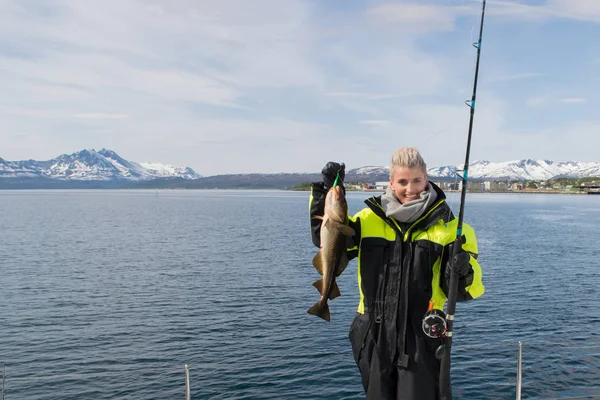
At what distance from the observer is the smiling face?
503cm

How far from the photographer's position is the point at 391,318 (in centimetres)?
495

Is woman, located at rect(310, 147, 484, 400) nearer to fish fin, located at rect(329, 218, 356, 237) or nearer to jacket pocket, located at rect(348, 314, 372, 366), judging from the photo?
jacket pocket, located at rect(348, 314, 372, 366)

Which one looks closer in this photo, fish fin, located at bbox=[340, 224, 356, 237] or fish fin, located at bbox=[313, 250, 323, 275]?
fish fin, located at bbox=[340, 224, 356, 237]

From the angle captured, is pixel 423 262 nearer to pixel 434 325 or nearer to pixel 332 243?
pixel 434 325

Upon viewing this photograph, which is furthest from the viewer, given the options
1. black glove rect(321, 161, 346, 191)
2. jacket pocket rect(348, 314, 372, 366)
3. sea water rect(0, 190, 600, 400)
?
sea water rect(0, 190, 600, 400)

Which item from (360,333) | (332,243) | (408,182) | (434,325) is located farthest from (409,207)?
(360,333)

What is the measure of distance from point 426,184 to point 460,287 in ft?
3.60

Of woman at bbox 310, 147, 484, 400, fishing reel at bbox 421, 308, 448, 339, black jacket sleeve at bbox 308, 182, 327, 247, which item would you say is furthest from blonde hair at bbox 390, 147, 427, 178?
fishing reel at bbox 421, 308, 448, 339

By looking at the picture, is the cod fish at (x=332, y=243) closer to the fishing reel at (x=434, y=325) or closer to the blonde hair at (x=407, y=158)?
the blonde hair at (x=407, y=158)

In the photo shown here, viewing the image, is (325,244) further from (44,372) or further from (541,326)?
(541,326)

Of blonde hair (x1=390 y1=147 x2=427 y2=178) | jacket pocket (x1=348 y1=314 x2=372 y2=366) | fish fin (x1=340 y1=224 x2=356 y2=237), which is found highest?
blonde hair (x1=390 y1=147 x2=427 y2=178)

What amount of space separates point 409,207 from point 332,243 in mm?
892

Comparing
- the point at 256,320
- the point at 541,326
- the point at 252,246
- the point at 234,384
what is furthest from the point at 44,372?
the point at 252,246

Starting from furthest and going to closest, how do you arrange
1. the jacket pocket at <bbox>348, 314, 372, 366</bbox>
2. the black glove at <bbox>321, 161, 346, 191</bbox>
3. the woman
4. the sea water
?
1. the sea water
2. the black glove at <bbox>321, 161, 346, 191</bbox>
3. the jacket pocket at <bbox>348, 314, 372, 366</bbox>
4. the woman
